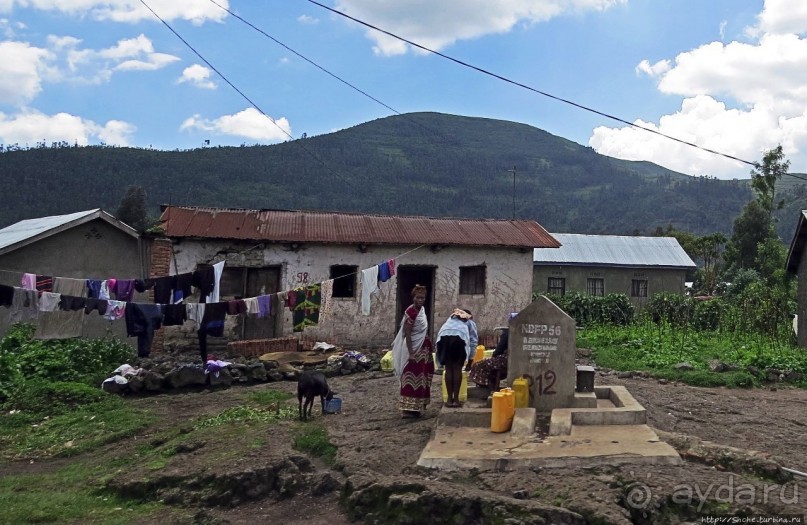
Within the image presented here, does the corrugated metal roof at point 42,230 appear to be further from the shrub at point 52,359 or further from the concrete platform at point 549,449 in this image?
the concrete platform at point 549,449

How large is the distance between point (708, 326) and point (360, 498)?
1853 cm

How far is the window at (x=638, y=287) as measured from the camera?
28.7m

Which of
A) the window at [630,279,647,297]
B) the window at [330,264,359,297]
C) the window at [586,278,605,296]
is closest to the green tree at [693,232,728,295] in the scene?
the window at [630,279,647,297]

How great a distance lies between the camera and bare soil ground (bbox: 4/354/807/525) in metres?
5.15

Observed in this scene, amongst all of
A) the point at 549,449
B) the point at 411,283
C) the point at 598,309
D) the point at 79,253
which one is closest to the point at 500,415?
the point at 549,449

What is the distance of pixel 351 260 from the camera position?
17.0 metres

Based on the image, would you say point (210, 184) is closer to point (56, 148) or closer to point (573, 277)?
point (56, 148)

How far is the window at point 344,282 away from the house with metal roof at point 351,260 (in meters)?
0.03

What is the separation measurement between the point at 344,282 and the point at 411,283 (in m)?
2.36

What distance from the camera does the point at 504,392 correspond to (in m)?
7.50

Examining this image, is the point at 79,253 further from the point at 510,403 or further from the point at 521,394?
the point at 510,403

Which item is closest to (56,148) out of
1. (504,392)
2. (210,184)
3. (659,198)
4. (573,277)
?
(210,184)

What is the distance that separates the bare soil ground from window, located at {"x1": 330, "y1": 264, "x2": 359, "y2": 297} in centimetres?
726

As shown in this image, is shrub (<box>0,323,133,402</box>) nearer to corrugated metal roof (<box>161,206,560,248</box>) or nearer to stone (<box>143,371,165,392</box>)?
stone (<box>143,371,165,392</box>)
